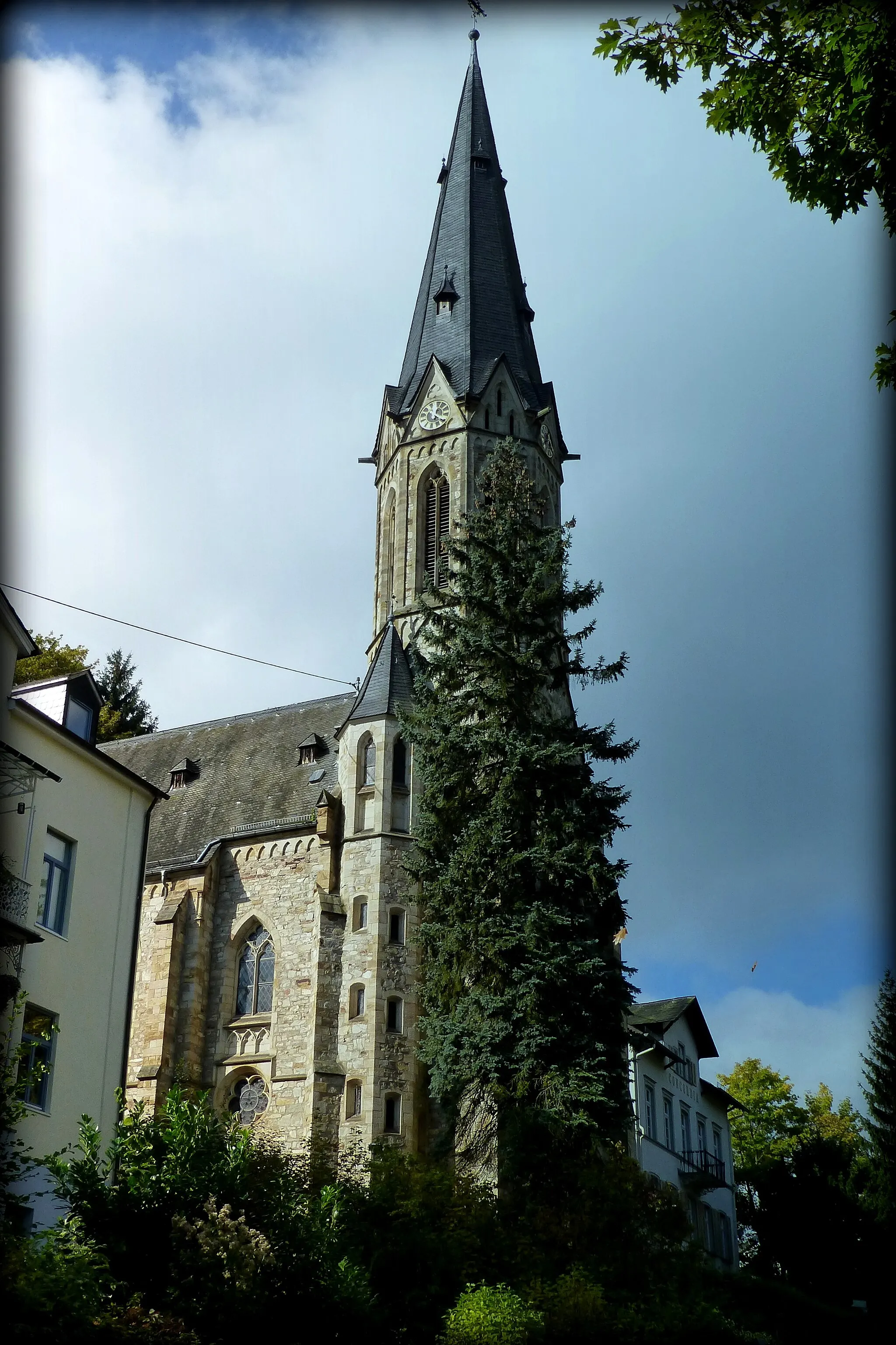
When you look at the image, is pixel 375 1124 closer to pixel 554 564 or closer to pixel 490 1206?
pixel 490 1206

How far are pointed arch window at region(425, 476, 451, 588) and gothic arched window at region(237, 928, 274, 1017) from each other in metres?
11.0

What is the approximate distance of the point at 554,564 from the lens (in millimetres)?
29062

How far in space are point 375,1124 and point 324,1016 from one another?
269cm

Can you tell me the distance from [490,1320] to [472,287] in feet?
116

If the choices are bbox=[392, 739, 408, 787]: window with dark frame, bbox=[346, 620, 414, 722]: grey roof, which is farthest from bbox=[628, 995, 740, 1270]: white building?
bbox=[346, 620, 414, 722]: grey roof

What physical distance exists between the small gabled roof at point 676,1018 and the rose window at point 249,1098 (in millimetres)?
10837

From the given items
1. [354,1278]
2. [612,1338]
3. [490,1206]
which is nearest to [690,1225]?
[490,1206]

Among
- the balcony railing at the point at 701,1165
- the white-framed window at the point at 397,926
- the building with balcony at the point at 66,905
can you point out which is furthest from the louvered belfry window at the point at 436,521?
the building with balcony at the point at 66,905

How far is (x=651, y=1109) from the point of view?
3859 centimetres

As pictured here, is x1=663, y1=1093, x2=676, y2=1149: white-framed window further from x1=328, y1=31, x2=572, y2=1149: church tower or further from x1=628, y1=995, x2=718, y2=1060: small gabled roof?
x1=328, y1=31, x2=572, y2=1149: church tower

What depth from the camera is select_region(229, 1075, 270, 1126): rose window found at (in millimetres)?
32625

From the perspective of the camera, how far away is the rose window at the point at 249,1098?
107ft

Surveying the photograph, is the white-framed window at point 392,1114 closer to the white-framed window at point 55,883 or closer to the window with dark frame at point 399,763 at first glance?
the window with dark frame at point 399,763

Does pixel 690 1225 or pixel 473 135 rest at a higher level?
pixel 473 135
